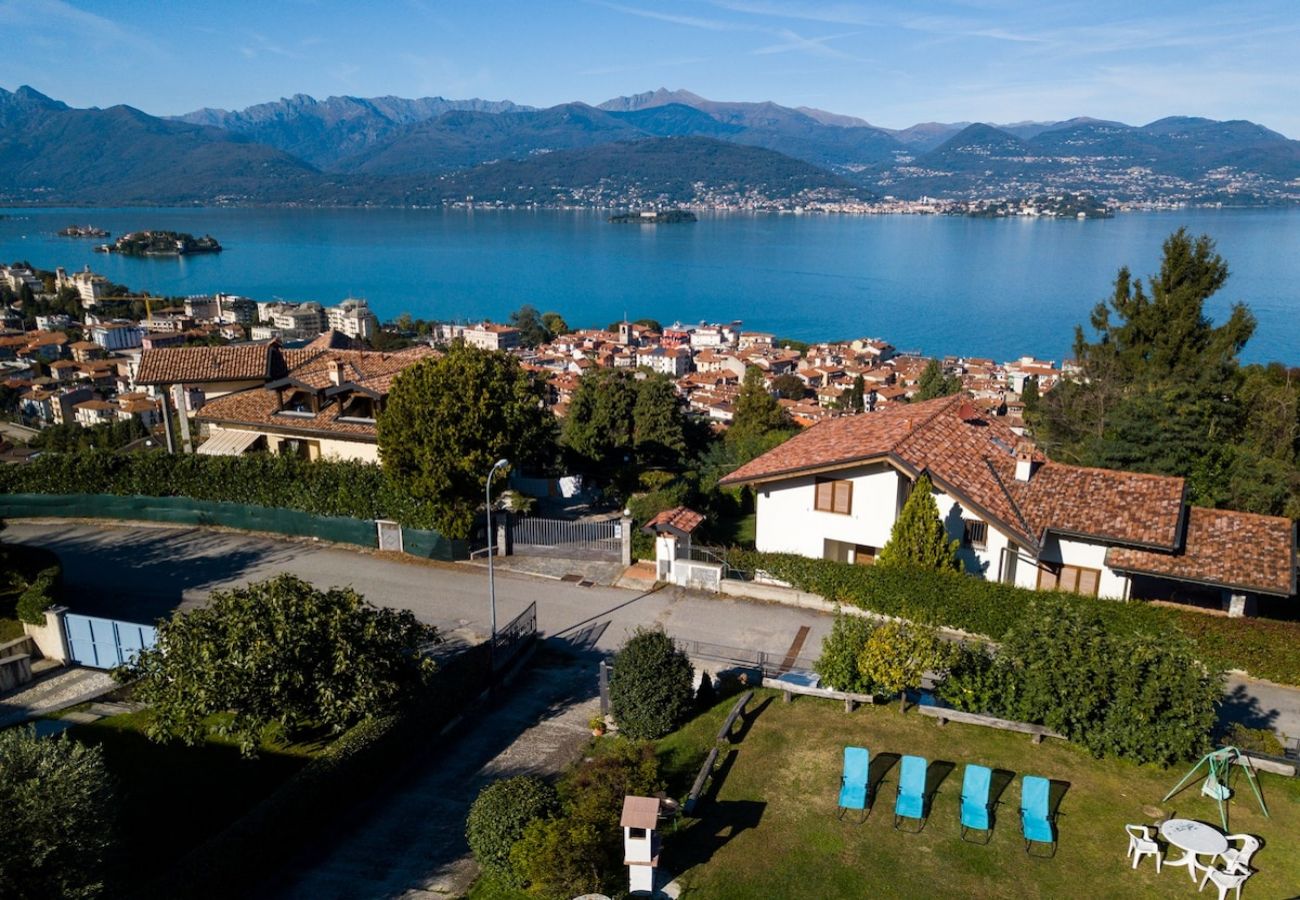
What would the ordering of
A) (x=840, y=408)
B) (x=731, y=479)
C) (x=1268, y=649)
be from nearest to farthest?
1. (x=1268, y=649)
2. (x=731, y=479)
3. (x=840, y=408)

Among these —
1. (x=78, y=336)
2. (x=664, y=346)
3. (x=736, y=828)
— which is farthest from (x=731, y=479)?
(x=78, y=336)

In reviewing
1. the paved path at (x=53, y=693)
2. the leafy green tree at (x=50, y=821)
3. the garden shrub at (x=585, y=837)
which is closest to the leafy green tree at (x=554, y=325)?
the paved path at (x=53, y=693)

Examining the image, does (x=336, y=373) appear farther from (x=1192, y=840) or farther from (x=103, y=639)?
(x=1192, y=840)

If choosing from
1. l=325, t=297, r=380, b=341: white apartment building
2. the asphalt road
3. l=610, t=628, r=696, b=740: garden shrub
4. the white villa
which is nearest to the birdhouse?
l=610, t=628, r=696, b=740: garden shrub

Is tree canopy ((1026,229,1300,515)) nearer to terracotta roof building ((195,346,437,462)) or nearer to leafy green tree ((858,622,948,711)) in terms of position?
leafy green tree ((858,622,948,711))

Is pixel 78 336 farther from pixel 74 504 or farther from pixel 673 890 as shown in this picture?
pixel 673 890
